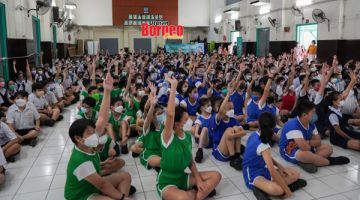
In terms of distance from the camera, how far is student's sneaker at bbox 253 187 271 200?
118 inches

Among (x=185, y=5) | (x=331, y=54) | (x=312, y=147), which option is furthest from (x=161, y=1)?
(x=312, y=147)

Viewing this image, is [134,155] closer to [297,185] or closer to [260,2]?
[297,185]

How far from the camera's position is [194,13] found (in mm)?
22750

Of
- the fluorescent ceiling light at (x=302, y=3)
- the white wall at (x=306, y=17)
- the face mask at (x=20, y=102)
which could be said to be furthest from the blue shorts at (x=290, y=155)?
the fluorescent ceiling light at (x=302, y=3)

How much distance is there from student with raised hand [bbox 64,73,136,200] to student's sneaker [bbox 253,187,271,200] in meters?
1.32

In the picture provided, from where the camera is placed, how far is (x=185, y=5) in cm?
2250

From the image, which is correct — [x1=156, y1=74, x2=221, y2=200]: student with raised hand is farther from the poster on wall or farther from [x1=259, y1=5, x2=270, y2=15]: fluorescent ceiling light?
the poster on wall

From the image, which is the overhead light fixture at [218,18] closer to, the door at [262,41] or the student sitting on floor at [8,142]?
the door at [262,41]

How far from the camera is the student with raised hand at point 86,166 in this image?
8.27ft

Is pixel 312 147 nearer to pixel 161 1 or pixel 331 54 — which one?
pixel 331 54

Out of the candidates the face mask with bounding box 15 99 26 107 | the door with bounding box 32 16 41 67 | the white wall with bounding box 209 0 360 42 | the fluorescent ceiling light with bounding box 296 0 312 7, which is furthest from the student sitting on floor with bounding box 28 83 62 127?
the fluorescent ceiling light with bounding box 296 0 312 7

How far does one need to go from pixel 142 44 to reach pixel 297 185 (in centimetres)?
2159

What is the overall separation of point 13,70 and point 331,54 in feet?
33.6

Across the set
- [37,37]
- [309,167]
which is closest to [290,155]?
[309,167]
